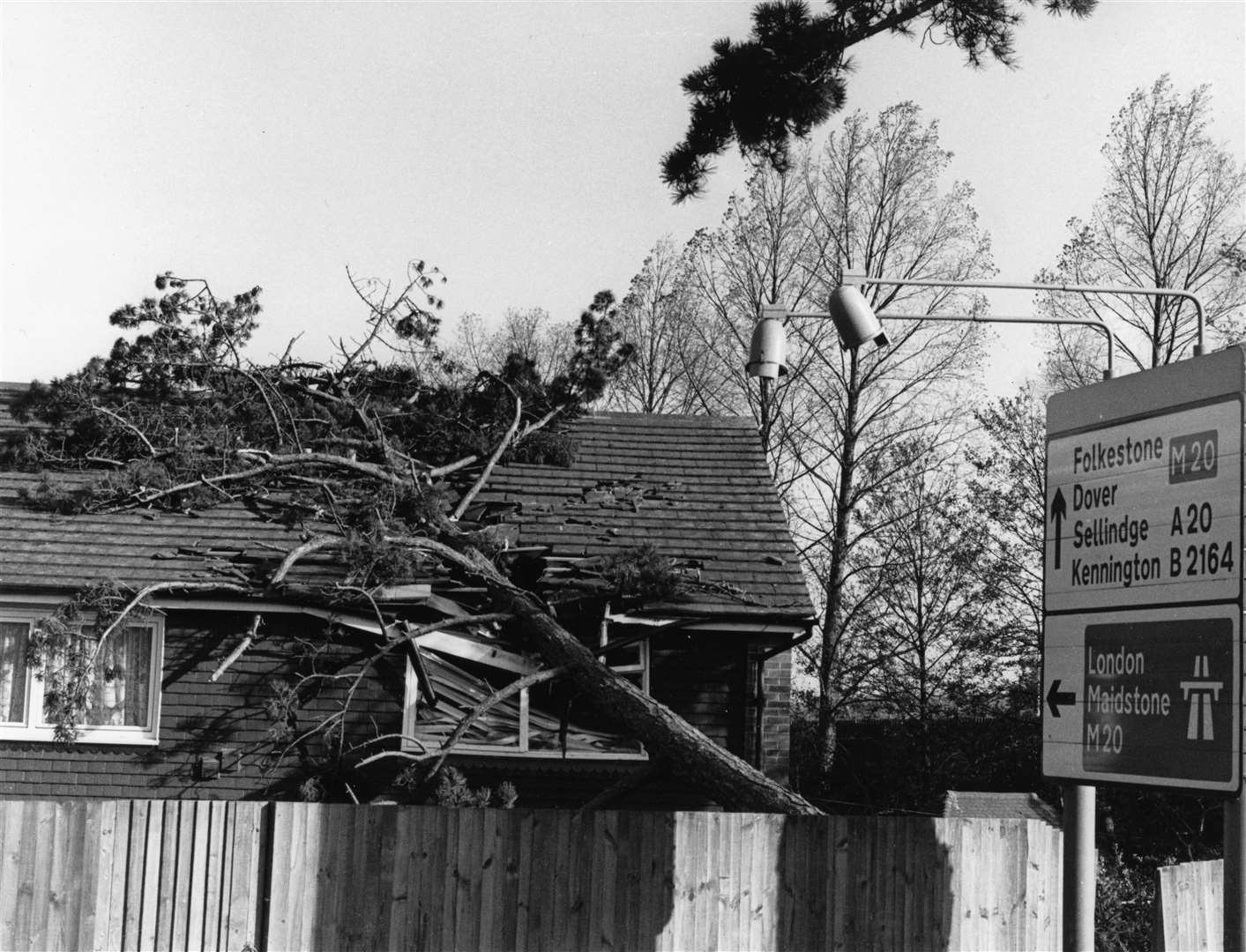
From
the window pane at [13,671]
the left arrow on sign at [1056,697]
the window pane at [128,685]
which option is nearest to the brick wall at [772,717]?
the window pane at [128,685]

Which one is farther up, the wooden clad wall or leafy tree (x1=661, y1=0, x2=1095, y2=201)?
leafy tree (x1=661, y1=0, x2=1095, y2=201)

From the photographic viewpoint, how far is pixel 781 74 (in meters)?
7.62

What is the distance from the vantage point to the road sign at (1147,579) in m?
6.58

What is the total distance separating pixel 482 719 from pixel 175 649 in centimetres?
324

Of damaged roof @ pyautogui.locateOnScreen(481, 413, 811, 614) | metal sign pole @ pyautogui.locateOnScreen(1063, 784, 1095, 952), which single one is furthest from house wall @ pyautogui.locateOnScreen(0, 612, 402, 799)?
metal sign pole @ pyautogui.locateOnScreen(1063, 784, 1095, 952)

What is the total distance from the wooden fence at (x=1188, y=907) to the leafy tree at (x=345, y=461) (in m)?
3.35

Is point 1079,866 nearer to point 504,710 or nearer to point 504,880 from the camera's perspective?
point 504,880

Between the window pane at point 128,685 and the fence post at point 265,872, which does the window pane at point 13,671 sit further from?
the fence post at point 265,872

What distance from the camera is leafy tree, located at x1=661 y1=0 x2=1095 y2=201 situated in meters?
7.63

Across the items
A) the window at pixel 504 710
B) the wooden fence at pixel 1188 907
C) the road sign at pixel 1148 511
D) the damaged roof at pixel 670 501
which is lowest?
the wooden fence at pixel 1188 907

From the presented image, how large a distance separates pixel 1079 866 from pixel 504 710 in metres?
8.43

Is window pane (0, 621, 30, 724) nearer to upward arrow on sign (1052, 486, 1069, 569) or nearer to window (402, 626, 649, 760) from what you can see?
window (402, 626, 649, 760)

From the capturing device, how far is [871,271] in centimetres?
3372

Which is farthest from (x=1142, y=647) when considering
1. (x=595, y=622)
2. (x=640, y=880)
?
(x=595, y=622)
